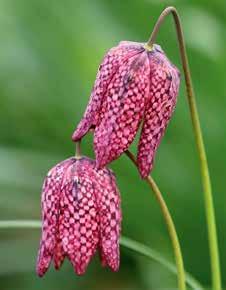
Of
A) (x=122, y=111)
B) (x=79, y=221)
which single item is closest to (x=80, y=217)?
(x=79, y=221)

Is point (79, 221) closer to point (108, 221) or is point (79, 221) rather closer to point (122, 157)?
point (108, 221)

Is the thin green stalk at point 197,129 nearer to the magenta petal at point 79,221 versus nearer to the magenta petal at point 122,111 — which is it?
the magenta petal at point 122,111

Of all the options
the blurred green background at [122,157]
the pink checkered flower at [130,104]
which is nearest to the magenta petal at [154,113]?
the pink checkered flower at [130,104]

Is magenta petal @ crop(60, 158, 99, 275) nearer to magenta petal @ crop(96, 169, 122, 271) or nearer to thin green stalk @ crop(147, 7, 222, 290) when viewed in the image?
magenta petal @ crop(96, 169, 122, 271)

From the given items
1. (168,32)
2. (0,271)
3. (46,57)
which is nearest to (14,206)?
(0,271)

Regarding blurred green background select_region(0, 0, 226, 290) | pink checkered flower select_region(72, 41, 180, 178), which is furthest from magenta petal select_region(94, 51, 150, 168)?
blurred green background select_region(0, 0, 226, 290)

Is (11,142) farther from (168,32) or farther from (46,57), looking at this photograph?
(168,32)
